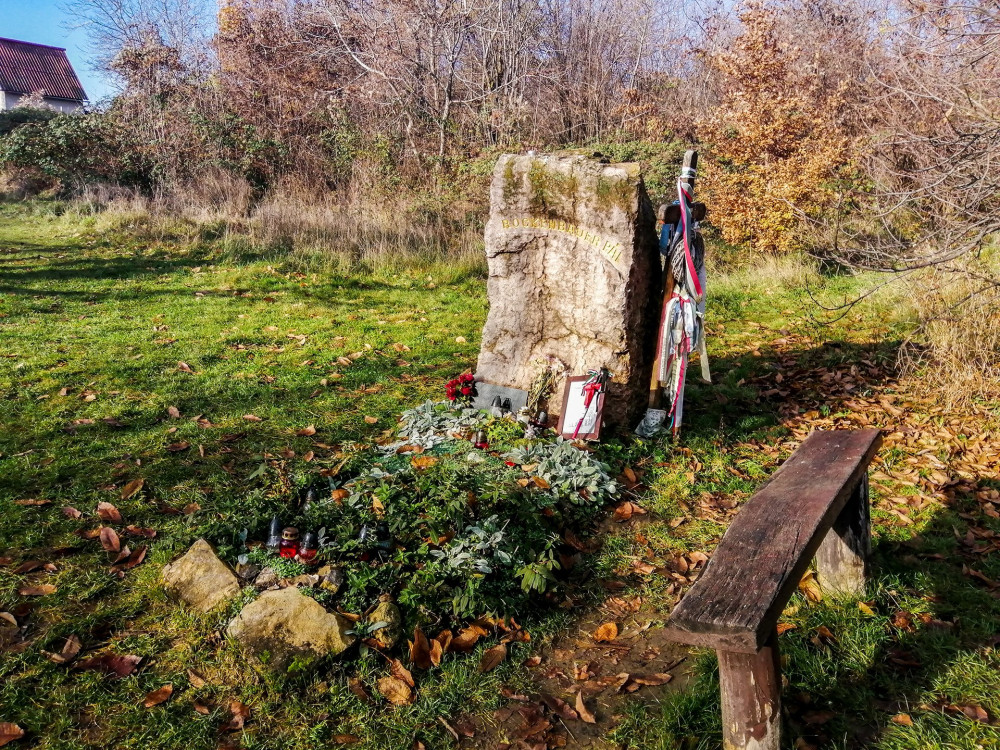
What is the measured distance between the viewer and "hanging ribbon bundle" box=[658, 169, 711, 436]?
5426mm

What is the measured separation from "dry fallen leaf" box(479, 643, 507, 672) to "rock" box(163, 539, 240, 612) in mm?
1335

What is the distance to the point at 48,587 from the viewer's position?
12.4 feet

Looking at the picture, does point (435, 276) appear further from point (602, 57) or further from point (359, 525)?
point (602, 57)

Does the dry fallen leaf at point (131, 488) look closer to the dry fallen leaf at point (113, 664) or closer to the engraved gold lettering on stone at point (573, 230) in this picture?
the dry fallen leaf at point (113, 664)

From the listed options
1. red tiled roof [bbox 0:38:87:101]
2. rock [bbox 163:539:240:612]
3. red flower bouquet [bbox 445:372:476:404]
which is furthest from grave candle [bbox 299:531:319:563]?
red tiled roof [bbox 0:38:87:101]

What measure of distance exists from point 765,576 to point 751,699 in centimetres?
46

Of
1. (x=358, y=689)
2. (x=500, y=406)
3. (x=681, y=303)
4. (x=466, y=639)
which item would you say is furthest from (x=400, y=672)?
(x=681, y=303)

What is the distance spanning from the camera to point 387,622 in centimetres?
344

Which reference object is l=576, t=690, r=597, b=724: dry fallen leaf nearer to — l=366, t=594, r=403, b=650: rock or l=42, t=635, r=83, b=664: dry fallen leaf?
l=366, t=594, r=403, b=650: rock

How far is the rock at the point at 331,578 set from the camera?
11.8 ft

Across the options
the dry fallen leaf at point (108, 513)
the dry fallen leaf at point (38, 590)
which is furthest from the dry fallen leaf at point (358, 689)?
the dry fallen leaf at point (108, 513)

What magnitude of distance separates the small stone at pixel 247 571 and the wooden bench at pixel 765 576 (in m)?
2.34

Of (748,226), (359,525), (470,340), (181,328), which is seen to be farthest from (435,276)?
(359,525)

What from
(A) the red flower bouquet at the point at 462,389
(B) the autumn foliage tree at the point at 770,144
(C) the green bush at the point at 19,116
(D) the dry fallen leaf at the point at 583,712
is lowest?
(D) the dry fallen leaf at the point at 583,712
